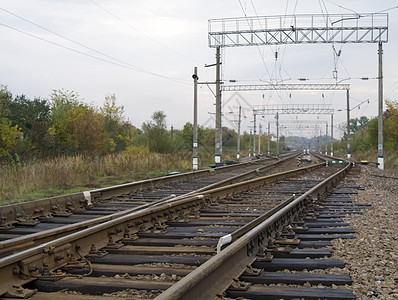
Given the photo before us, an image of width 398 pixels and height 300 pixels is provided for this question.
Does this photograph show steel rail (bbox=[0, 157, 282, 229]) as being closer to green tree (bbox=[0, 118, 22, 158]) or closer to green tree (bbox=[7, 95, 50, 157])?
green tree (bbox=[7, 95, 50, 157])

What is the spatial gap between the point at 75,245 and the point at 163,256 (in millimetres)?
1016

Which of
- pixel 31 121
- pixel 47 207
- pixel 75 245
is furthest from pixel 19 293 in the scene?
pixel 31 121

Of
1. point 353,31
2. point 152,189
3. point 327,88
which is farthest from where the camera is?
point 327,88

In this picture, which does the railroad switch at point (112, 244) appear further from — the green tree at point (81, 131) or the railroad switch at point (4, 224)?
the green tree at point (81, 131)

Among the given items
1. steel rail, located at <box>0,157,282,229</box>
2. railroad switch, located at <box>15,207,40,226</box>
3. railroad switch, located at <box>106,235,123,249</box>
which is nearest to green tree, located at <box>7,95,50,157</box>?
steel rail, located at <box>0,157,282,229</box>

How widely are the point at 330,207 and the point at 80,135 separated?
23.6m

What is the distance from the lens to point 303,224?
24.1ft

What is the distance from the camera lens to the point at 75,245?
204 inches

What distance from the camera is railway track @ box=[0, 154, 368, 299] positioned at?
4.00 meters

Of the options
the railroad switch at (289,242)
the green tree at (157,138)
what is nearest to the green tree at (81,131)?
the green tree at (157,138)

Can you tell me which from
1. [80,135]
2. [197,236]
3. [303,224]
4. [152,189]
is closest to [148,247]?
[197,236]

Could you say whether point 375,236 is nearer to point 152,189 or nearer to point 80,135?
point 152,189

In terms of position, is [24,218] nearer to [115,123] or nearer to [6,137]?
[6,137]

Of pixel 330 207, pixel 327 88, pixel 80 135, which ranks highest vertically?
pixel 327 88
